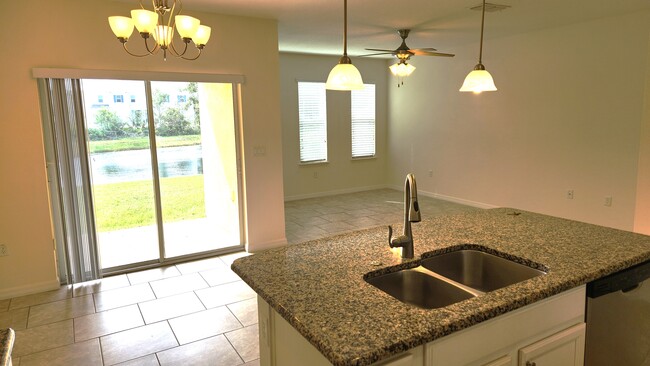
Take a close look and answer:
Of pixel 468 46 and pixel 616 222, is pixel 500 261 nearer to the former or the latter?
pixel 616 222

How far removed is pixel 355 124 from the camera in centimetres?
841

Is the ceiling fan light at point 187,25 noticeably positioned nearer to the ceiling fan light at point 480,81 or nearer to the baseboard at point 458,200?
the ceiling fan light at point 480,81

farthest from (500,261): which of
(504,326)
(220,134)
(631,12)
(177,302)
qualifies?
(631,12)

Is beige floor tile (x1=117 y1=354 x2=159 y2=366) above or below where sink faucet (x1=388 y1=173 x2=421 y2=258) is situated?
below

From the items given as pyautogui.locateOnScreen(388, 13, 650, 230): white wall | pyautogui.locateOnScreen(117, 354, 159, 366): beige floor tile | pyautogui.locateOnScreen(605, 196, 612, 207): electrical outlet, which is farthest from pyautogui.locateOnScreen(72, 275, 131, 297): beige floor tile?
pyautogui.locateOnScreen(605, 196, 612, 207): electrical outlet

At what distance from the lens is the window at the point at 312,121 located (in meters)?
7.74

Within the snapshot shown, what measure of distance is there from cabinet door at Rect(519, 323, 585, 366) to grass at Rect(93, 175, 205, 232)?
12.8 feet

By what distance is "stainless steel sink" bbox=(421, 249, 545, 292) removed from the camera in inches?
82.1

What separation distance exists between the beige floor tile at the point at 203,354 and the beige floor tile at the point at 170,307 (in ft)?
1.76

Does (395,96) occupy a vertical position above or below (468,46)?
below

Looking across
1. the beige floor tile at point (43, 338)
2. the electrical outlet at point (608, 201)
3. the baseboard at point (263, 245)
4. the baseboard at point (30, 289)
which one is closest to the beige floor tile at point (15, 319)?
the beige floor tile at point (43, 338)

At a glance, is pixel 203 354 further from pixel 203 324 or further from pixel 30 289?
pixel 30 289

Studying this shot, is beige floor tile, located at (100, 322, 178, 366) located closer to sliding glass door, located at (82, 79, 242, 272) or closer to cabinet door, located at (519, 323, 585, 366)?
sliding glass door, located at (82, 79, 242, 272)

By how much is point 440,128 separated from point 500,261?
5.71m
